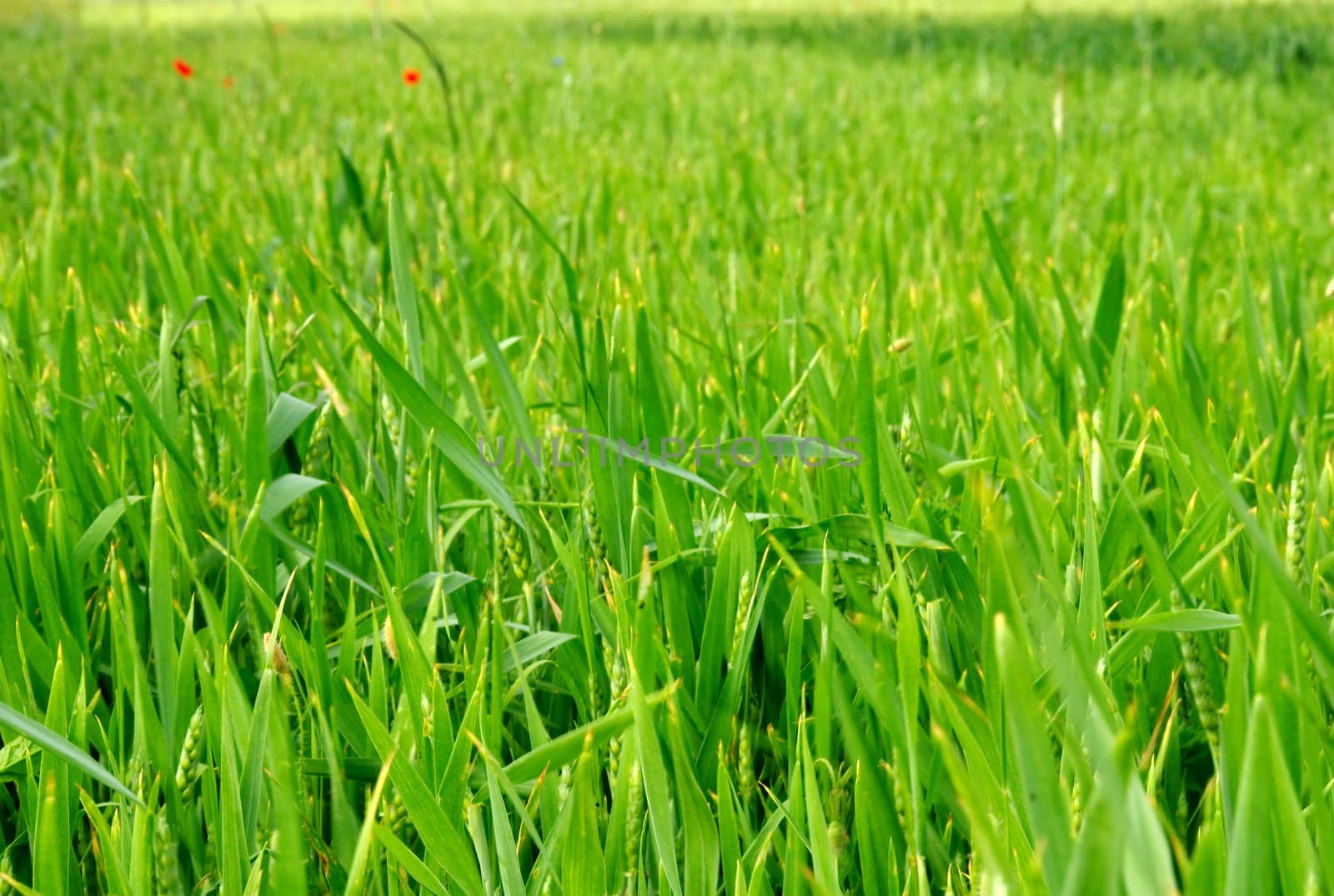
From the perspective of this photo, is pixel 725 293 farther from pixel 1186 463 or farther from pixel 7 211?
pixel 7 211

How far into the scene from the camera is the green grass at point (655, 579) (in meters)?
0.54

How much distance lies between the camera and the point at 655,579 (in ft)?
2.63

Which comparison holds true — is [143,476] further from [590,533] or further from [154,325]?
[154,325]

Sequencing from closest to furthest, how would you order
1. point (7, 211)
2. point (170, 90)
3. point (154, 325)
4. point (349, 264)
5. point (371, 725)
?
point (371, 725) < point (154, 325) < point (349, 264) < point (7, 211) < point (170, 90)

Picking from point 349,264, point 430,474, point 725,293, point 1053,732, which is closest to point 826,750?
point 1053,732

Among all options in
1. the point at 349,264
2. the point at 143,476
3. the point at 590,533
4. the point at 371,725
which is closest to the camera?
the point at 371,725

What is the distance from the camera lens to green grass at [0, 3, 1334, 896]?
0.54 m

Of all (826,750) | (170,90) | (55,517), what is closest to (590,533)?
(826,750)

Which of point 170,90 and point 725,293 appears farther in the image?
point 170,90

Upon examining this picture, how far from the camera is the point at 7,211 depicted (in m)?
2.46

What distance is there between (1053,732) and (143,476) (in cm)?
74

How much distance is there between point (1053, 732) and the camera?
0.67m

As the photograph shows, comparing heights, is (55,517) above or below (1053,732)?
above

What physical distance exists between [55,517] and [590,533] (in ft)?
1.21
